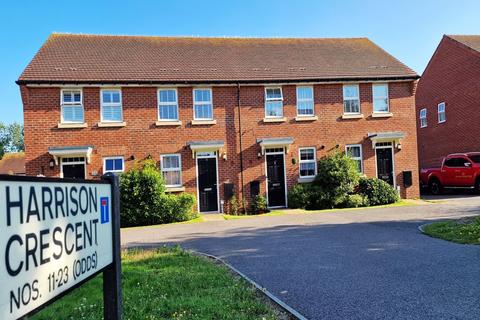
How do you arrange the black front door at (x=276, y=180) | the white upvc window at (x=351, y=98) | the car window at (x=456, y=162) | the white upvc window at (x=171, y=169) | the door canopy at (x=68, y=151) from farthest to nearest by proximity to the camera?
the car window at (x=456, y=162), the white upvc window at (x=351, y=98), the black front door at (x=276, y=180), the white upvc window at (x=171, y=169), the door canopy at (x=68, y=151)

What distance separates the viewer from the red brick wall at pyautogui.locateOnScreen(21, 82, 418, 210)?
54.7 feet

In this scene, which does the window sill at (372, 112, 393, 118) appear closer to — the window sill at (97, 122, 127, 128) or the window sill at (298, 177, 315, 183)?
the window sill at (298, 177, 315, 183)

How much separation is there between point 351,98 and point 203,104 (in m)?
7.31

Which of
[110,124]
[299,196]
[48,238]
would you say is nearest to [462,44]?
[299,196]

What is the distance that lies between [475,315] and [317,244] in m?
4.83

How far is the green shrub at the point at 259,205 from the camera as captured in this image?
17516mm

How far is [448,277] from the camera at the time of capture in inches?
231

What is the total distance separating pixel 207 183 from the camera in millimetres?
17844

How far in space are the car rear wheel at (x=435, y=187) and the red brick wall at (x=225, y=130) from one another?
356cm

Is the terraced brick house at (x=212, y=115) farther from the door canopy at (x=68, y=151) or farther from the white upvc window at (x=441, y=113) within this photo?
the white upvc window at (x=441, y=113)

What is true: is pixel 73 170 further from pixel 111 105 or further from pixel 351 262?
pixel 351 262

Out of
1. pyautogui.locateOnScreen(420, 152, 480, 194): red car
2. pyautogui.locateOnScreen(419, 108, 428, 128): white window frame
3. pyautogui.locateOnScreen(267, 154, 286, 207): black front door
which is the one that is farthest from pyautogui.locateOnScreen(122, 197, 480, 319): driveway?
pyautogui.locateOnScreen(419, 108, 428, 128): white window frame

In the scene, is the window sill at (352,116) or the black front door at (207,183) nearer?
the black front door at (207,183)

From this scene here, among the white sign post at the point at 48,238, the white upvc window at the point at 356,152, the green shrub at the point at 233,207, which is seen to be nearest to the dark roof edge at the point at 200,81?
the white upvc window at the point at 356,152
